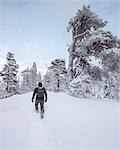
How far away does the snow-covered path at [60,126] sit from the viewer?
3.70m

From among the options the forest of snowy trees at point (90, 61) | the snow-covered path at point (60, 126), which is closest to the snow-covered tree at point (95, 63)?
the forest of snowy trees at point (90, 61)

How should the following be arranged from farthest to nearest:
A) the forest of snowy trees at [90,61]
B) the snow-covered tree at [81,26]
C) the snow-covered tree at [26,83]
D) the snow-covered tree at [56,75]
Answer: the snow-covered tree at [26,83], the snow-covered tree at [81,26], the forest of snowy trees at [90,61], the snow-covered tree at [56,75]

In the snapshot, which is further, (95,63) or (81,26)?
(81,26)

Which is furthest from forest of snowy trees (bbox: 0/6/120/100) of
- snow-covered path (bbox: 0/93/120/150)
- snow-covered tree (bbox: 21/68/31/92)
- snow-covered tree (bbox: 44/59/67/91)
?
snow-covered path (bbox: 0/93/120/150)

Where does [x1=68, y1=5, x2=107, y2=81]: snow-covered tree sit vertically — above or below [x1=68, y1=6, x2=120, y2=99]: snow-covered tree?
above

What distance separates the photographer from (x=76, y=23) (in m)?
6.79

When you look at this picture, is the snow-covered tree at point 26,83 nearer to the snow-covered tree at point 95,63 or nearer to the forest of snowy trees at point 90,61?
the forest of snowy trees at point 90,61

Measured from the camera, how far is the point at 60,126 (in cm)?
414

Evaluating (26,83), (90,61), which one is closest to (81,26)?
(90,61)

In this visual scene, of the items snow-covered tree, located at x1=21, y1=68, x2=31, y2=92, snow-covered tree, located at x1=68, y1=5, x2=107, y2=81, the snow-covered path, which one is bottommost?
the snow-covered path

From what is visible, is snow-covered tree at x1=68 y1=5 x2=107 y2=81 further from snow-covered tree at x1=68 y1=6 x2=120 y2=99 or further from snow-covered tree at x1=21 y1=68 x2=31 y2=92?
snow-covered tree at x1=21 y1=68 x2=31 y2=92

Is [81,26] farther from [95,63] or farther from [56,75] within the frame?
[56,75]

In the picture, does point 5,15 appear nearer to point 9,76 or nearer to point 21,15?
point 21,15

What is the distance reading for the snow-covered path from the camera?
12.1ft
